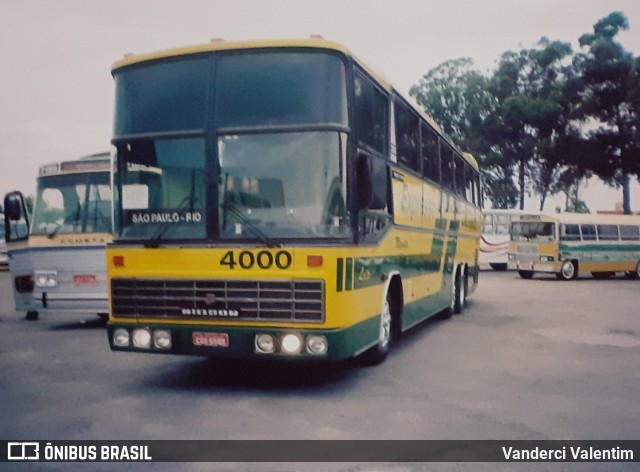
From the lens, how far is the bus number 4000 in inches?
259

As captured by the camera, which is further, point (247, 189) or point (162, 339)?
point (162, 339)

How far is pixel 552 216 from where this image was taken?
2655 centimetres

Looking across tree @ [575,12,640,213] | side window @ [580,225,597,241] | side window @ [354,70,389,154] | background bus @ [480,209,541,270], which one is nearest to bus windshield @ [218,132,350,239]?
side window @ [354,70,389,154]

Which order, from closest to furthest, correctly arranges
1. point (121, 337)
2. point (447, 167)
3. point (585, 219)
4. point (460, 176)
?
point (121, 337) → point (447, 167) → point (460, 176) → point (585, 219)

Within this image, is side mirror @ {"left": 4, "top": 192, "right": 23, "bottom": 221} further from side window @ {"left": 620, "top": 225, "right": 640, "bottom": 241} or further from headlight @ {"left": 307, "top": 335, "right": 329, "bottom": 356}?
side window @ {"left": 620, "top": 225, "right": 640, "bottom": 241}

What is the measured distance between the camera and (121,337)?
7117mm

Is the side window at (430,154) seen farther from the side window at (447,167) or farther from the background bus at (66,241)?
the background bus at (66,241)

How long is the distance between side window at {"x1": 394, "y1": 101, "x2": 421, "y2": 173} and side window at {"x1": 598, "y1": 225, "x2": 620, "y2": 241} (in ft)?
64.3

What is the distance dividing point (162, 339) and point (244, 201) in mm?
1551

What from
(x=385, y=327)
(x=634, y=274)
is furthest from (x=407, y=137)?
(x=634, y=274)

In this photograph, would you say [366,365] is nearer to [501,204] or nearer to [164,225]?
[164,225]

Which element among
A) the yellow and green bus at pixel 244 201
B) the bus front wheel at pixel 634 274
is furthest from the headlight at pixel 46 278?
the bus front wheel at pixel 634 274

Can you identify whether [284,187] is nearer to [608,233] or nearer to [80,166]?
[80,166]

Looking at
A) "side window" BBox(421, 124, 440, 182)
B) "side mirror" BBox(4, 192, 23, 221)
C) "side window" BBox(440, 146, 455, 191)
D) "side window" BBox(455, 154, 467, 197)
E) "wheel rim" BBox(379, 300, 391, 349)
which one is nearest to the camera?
"wheel rim" BBox(379, 300, 391, 349)
